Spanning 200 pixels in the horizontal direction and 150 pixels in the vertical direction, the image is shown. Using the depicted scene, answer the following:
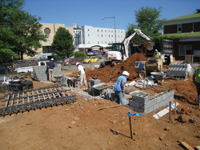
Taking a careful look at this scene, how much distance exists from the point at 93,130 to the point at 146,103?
85.8 inches

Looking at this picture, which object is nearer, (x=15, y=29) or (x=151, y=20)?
(x=15, y=29)

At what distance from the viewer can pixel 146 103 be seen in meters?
5.55

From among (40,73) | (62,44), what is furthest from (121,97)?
(62,44)

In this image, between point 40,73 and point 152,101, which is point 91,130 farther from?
point 40,73

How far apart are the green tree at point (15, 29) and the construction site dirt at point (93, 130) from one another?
17.8m

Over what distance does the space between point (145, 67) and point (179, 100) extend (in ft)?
15.4

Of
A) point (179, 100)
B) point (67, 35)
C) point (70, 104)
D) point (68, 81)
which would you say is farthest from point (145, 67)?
point (67, 35)

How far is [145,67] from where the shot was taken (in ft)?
40.0

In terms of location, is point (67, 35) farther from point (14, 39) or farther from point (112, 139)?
point (112, 139)

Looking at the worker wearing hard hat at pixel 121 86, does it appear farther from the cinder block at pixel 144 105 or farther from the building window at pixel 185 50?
the building window at pixel 185 50

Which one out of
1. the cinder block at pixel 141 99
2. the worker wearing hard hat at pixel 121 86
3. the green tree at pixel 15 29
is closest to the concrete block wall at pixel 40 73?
the green tree at pixel 15 29

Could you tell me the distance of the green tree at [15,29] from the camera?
20.6 m

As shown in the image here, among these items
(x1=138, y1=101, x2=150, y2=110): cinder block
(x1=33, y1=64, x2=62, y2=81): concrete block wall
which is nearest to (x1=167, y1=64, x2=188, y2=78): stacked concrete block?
(x1=138, y1=101, x2=150, y2=110): cinder block

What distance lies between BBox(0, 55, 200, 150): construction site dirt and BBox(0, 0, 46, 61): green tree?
17.8 m
